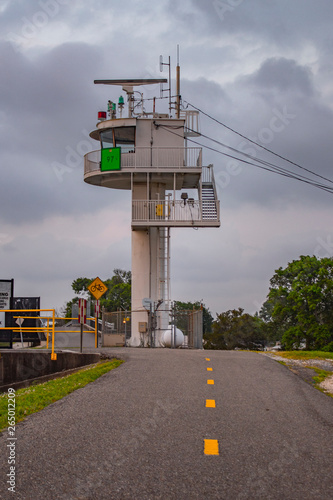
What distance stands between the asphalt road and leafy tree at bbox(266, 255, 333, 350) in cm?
5026

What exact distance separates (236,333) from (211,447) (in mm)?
75784

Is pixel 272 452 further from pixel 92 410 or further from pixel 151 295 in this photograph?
pixel 151 295

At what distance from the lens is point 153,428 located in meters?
8.28

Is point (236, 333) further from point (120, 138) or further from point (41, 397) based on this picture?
point (41, 397)

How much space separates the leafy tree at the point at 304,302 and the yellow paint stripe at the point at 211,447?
53.6 m

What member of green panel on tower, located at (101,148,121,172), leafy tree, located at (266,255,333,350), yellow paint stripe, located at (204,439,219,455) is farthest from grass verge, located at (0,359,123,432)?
leafy tree, located at (266,255,333,350)

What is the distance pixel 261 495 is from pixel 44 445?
9.10ft

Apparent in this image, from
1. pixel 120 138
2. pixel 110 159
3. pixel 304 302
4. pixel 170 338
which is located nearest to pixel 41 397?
pixel 170 338

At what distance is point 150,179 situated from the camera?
123ft

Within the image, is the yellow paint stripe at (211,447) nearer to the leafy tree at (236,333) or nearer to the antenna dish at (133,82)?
the antenna dish at (133,82)

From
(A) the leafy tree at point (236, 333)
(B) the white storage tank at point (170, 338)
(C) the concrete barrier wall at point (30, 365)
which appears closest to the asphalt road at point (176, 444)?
(C) the concrete barrier wall at point (30, 365)

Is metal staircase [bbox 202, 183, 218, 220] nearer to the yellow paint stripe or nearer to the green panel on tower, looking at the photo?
the green panel on tower

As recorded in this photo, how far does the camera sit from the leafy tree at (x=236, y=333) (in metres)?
81.9

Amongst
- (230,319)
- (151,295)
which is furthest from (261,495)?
(230,319)
